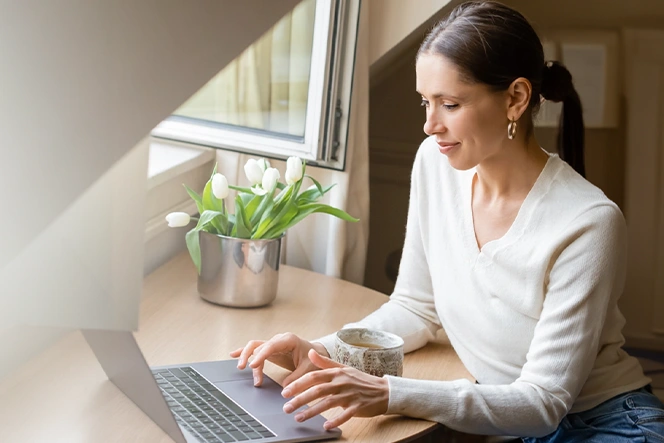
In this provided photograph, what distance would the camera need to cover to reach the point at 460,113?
1.21 m

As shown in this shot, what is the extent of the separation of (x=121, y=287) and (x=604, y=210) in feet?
3.50

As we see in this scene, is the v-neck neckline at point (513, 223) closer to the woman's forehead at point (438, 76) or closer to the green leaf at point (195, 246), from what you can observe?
the woman's forehead at point (438, 76)

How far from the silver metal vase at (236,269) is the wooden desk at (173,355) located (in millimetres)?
24

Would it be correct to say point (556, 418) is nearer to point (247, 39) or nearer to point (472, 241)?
point (472, 241)

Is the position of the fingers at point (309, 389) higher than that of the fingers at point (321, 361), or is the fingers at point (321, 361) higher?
the fingers at point (321, 361)

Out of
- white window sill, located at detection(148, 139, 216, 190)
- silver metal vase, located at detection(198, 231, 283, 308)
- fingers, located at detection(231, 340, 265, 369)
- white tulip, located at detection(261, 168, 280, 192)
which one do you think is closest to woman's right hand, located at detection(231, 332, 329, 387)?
fingers, located at detection(231, 340, 265, 369)

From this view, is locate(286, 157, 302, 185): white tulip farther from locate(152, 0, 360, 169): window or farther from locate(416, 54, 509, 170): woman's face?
locate(416, 54, 509, 170): woman's face

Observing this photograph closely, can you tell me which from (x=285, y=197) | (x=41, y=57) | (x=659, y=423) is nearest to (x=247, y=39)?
(x=41, y=57)

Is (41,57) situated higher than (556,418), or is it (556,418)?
(41,57)

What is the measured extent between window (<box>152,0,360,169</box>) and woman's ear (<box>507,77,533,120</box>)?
0.48 m

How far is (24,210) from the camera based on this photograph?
0.52 feet

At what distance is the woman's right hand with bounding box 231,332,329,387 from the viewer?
1.10 m

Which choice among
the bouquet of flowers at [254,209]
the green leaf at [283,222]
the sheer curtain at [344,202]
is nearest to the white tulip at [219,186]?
the bouquet of flowers at [254,209]

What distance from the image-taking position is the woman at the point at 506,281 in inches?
42.3
